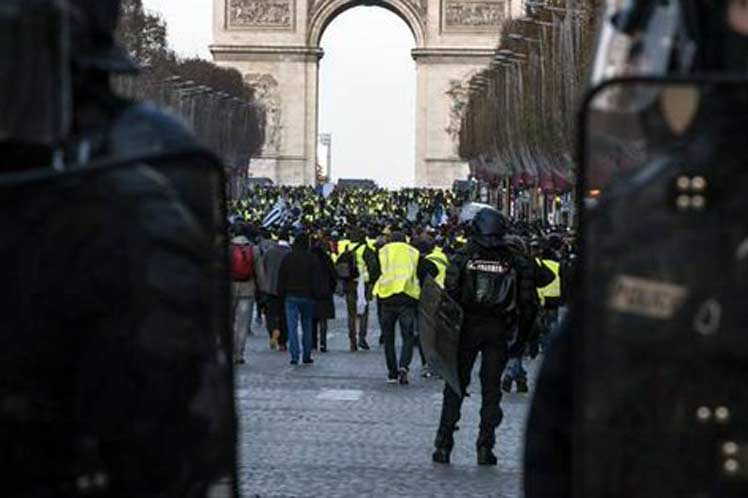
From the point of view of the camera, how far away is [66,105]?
324cm

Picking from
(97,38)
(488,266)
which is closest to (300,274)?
→ (488,266)

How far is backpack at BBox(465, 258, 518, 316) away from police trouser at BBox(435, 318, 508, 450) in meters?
0.08

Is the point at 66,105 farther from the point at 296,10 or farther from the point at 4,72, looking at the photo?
the point at 296,10

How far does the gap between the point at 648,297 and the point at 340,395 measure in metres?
17.1

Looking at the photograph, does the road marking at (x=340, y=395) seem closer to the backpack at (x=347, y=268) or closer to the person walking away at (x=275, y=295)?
the person walking away at (x=275, y=295)

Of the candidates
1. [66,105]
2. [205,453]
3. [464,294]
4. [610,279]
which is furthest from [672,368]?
[464,294]

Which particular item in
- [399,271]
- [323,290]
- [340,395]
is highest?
[399,271]

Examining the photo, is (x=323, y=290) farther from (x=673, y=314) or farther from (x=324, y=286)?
(x=673, y=314)

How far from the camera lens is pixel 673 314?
10.5 ft

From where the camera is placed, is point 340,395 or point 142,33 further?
point 142,33

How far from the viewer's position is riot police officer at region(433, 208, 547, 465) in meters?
13.5

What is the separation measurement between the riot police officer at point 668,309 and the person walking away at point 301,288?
2154 cm

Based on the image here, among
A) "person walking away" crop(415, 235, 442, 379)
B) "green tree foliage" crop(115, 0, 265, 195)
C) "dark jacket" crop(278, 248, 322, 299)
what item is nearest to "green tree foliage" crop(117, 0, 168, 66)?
"green tree foliage" crop(115, 0, 265, 195)

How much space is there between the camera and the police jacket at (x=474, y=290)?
44.3 feet
